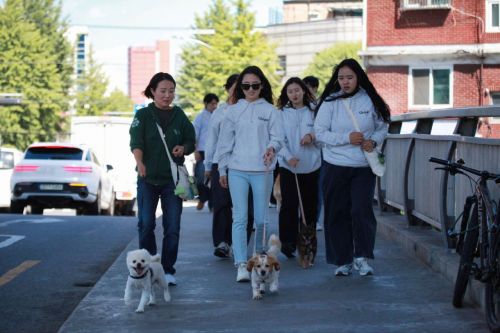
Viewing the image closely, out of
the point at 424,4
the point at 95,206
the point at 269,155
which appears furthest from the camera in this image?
the point at 424,4

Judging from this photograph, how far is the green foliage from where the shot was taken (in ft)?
243

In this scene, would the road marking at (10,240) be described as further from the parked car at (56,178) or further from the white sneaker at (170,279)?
the parked car at (56,178)

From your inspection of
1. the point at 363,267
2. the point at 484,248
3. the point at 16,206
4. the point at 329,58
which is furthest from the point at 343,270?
the point at 329,58

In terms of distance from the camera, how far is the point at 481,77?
135 ft

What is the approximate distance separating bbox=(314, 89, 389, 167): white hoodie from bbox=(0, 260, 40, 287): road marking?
120 inches

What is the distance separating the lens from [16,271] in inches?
401

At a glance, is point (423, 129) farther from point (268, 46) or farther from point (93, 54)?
point (93, 54)

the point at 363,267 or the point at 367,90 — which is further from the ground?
the point at 367,90

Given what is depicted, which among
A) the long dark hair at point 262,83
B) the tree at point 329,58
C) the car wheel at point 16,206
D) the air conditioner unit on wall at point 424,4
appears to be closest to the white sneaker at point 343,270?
the long dark hair at point 262,83

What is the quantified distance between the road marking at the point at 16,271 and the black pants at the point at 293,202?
253cm

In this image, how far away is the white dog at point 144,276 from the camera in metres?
7.36

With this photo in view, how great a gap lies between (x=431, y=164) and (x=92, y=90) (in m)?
95.5

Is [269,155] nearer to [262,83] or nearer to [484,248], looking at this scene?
[262,83]

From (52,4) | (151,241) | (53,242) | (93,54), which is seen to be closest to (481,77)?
(53,242)
